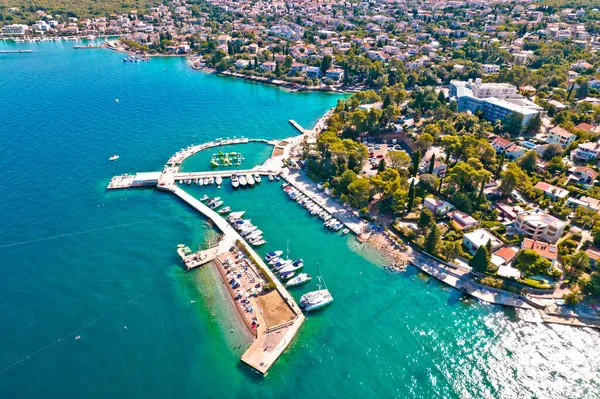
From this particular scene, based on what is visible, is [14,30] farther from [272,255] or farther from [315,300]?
[315,300]

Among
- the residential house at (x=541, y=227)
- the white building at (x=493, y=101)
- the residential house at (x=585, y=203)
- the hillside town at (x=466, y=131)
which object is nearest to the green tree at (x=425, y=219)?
the hillside town at (x=466, y=131)

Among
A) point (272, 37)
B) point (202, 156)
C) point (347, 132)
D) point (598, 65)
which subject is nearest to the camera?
point (202, 156)

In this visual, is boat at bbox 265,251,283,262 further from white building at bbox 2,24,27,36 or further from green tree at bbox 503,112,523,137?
white building at bbox 2,24,27,36

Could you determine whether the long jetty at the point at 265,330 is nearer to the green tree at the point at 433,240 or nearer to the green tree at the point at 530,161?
the green tree at the point at 433,240

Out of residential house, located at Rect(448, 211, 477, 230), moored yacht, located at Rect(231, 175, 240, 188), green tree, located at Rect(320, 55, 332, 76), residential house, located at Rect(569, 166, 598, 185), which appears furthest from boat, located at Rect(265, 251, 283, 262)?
green tree, located at Rect(320, 55, 332, 76)

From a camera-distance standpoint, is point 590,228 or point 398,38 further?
point 398,38

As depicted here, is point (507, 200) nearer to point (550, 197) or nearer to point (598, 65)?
point (550, 197)

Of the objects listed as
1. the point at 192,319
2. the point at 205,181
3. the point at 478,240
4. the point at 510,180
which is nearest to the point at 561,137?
the point at 510,180

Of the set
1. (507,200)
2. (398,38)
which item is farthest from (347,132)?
(398,38)
